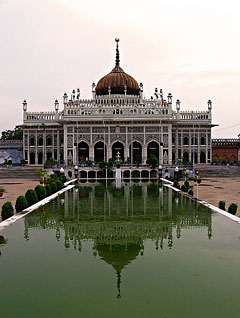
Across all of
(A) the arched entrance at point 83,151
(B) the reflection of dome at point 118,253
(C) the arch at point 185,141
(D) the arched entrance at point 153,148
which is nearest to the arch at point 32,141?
(A) the arched entrance at point 83,151

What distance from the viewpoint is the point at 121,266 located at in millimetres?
6219

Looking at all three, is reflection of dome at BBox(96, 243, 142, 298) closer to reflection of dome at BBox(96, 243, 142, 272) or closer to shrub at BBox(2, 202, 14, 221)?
reflection of dome at BBox(96, 243, 142, 272)

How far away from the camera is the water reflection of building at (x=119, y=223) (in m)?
7.37

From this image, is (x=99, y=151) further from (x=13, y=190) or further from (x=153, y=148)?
(x=13, y=190)

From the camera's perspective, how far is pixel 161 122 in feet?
114

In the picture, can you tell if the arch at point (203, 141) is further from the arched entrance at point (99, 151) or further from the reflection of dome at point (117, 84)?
the arched entrance at point (99, 151)

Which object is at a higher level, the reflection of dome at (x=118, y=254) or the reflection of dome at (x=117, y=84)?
the reflection of dome at (x=117, y=84)

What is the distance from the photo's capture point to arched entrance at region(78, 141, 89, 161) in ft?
117

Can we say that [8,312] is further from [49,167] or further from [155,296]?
[49,167]

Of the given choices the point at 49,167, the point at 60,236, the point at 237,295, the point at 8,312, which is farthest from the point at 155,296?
the point at 49,167

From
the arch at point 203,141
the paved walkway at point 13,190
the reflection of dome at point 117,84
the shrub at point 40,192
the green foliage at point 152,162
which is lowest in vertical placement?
the paved walkway at point 13,190

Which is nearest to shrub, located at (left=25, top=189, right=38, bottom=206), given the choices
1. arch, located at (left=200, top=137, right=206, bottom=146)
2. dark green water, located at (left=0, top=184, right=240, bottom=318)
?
dark green water, located at (left=0, top=184, right=240, bottom=318)

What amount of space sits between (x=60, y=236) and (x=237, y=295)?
14.6ft

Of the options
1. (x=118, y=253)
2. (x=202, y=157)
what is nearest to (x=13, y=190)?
(x=118, y=253)
